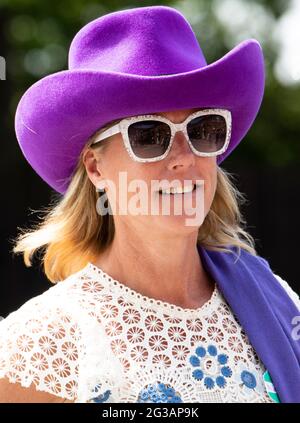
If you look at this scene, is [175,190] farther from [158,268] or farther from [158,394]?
[158,394]

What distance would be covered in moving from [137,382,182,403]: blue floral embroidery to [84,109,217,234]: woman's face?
0.42 m

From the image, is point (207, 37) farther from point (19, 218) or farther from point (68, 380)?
point (68, 380)

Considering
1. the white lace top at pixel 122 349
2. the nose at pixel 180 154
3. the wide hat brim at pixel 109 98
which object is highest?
the wide hat brim at pixel 109 98

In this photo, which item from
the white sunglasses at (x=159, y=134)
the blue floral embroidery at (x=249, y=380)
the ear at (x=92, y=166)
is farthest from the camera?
the ear at (x=92, y=166)

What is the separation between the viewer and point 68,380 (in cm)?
223

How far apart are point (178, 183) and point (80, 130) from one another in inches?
12.9

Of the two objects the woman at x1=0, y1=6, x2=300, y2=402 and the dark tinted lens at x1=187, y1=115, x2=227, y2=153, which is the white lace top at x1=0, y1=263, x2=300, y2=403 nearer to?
the woman at x1=0, y1=6, x2=300, y2=402

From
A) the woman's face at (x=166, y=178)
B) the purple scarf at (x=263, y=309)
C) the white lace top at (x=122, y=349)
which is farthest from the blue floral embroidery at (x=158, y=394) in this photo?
the woman's face at (x=166, y=178)

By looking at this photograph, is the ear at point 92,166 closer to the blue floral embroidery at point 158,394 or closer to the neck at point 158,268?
the neck at point 158,268

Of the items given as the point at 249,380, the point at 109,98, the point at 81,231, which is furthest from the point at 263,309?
the point at 109,98

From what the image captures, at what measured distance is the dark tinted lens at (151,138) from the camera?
2.45 m

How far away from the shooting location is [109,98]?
7.79 ft

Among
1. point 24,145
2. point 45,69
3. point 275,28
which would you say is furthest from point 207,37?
point 24,145

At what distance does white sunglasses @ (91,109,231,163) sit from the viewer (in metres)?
2.45
